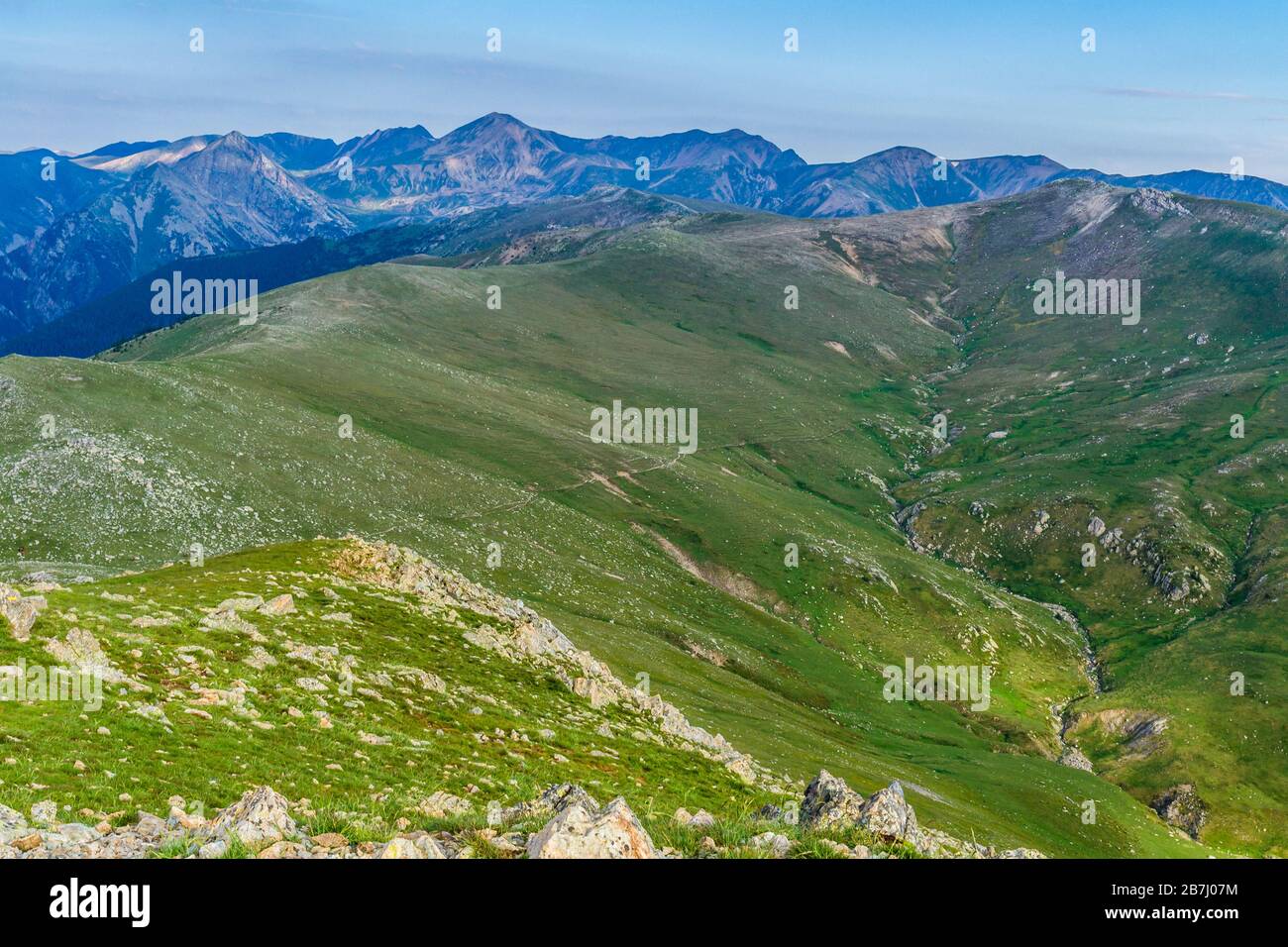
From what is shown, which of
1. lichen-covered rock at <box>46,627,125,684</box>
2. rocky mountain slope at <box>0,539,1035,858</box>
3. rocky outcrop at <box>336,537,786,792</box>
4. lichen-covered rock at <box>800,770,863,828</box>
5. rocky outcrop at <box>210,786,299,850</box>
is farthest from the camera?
rocky outcrop at <box>336,537,786,792</box>

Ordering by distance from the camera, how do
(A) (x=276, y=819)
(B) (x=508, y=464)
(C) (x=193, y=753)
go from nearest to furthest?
(A) (x=276, y=819), (C) (x=193, y=753), (B) (x=508, y=464)

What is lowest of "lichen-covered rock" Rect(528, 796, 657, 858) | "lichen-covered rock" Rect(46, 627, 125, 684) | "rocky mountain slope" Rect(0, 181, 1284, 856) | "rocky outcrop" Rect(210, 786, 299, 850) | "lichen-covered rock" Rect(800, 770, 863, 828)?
"rocky mountain slope" Rect(0, 181, 1284, 856)

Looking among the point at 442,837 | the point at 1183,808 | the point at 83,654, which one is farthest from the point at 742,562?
the point at 442,837

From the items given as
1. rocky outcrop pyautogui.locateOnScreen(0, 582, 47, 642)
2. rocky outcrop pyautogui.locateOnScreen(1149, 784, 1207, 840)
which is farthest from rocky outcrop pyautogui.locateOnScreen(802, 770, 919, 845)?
rocky outcrop pyautogui.locateOnScreen(1149, 784, 1207, 840)

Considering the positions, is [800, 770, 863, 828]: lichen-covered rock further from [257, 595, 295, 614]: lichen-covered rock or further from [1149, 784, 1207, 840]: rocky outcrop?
[1149, 784, 1207, 840]: rocky outcrop

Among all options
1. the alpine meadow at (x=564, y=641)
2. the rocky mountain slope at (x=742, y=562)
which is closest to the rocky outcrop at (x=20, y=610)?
the alpine meadow at (x=564, y=641)
